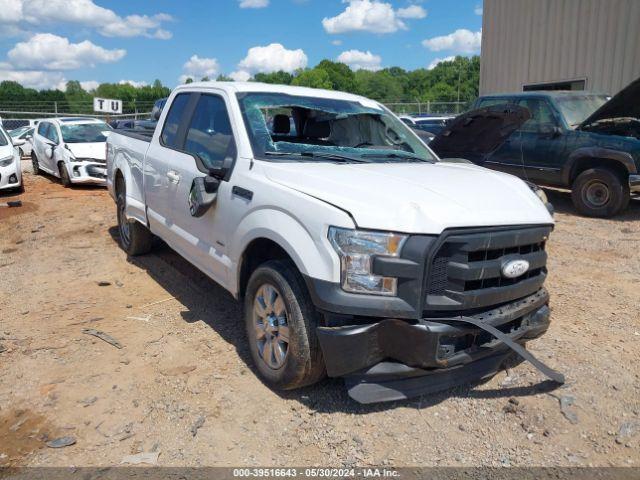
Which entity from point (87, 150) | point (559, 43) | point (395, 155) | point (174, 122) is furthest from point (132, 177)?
point (559, 43)

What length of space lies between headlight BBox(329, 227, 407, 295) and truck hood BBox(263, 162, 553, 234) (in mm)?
59

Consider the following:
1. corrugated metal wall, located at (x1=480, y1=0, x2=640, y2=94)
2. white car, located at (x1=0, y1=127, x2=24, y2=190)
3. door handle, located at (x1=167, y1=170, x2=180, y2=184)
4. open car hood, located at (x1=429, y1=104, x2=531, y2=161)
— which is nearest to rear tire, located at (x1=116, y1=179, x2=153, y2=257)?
door handle, located at (x1=167, y1=170, x2=180, y2=184)

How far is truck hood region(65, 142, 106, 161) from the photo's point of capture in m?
12.0

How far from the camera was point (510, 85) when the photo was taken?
57.6 ft

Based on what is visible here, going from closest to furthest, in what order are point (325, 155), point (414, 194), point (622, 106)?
point (414, 194), point (325, 155), point (622, 106)

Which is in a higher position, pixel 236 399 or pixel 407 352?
pixel 407 352

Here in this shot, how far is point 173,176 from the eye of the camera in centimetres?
459

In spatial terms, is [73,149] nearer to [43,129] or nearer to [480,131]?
[43,129]

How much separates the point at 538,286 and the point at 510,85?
52.0 feet

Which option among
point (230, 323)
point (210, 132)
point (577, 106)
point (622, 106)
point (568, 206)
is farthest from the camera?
point (568, 206)

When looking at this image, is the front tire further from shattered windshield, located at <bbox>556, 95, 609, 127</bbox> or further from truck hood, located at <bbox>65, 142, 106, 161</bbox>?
truck hood, located at <bbox>65, 142, 106, 161</bbox>

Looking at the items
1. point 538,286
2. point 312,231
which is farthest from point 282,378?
point 538,286

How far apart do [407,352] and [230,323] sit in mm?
2037

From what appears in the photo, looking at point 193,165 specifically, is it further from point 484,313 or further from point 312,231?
point 484,313
